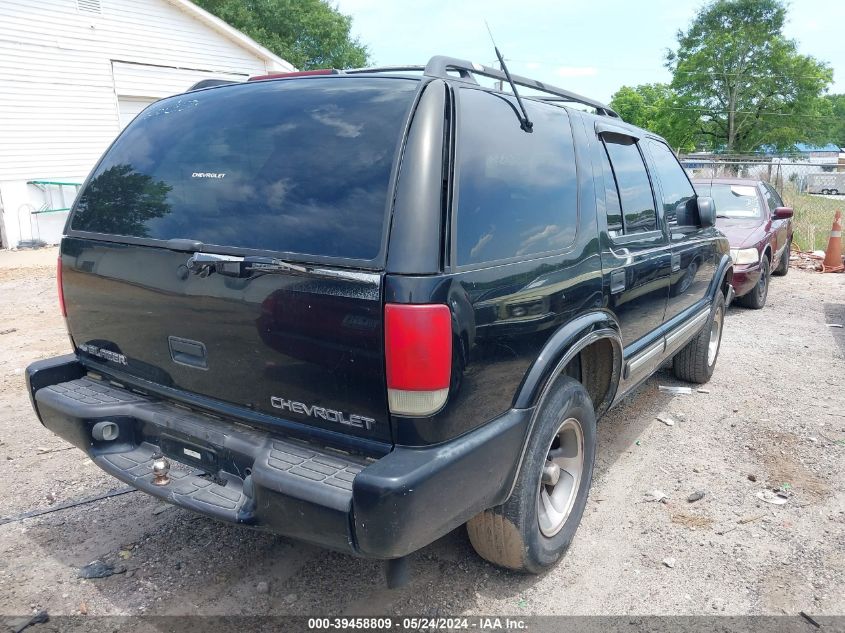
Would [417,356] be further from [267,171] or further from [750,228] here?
[750,228]

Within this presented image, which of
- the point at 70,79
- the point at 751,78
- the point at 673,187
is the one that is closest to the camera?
the point at 673,187

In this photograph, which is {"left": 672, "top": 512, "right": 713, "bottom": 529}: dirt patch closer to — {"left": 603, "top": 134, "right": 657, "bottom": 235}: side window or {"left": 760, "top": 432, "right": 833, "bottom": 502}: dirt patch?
{"left": 760, "top": 432, "right": 833, "bottom": 502}: dirt patch

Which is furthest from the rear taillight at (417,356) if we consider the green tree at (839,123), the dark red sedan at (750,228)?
the green tree at (839,123)

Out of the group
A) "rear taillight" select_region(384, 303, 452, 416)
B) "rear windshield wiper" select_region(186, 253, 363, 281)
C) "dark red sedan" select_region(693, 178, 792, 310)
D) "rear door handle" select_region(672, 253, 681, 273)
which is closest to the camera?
"rear taillight" select_region(384, 303, 452, 416)

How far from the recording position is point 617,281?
3.09 meters

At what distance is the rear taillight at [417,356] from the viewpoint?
1941 millimetres

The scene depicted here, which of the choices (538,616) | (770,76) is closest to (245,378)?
(538,616)

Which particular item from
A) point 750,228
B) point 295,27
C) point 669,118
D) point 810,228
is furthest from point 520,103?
point 669,118

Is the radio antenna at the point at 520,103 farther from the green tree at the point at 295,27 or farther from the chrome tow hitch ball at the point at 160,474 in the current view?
the green tree at the point at 295,27

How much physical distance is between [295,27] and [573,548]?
35.1 meters

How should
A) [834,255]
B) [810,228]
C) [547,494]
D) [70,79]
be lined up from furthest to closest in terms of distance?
1. [70,79]
2. [810,228]
3. [834,255]
4. [547,494]

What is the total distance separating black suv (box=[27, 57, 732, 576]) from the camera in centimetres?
201

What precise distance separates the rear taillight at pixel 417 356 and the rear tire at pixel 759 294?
722 cm

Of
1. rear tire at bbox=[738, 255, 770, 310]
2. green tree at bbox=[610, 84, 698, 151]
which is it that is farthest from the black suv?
green tree at bbox=[610, 84, 698, 151]
